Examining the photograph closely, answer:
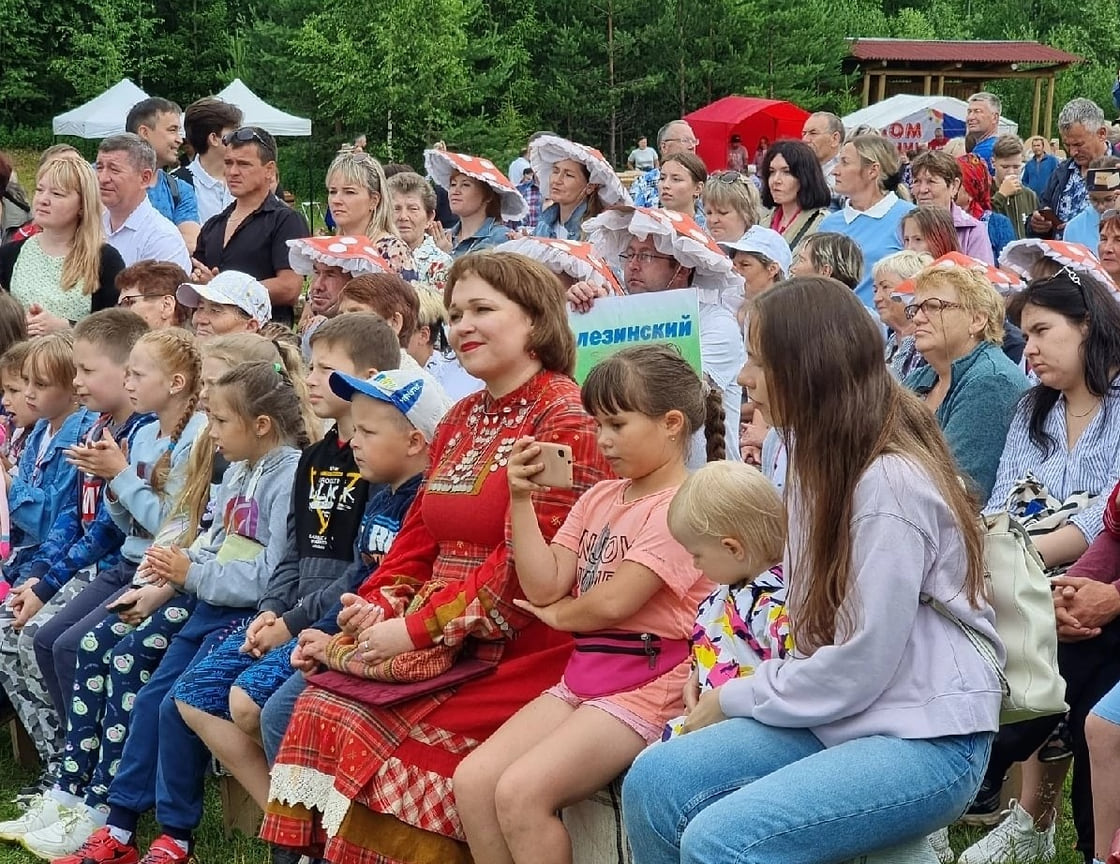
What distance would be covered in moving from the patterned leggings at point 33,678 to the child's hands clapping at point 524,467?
2.51m

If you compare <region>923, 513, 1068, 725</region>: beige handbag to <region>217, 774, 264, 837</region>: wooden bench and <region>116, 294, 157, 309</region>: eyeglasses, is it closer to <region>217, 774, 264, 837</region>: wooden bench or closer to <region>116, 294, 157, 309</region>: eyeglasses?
<region>217, 774, 264, 837</region>: wooden bench

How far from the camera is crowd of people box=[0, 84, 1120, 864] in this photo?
306 centimetres

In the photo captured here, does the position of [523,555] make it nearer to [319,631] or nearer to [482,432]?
[482,432]

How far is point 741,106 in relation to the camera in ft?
90.5

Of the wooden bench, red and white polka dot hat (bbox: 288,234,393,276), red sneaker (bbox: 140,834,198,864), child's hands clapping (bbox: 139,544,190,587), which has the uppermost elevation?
red and white polka dot hat (bbox: 288,234,393,276)

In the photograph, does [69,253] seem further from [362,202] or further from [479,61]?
[479,61]

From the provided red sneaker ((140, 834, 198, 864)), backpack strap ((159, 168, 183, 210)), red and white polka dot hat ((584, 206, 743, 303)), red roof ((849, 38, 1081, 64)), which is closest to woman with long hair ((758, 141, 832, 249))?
red and white polka dot hat ((584, 206, 743, 303))

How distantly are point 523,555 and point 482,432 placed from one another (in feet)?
1.65

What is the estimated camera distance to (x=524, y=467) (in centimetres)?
369

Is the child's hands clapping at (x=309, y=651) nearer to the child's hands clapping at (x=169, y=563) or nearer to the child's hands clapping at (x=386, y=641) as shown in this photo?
the child's hands clapping at (x=386, y=641)

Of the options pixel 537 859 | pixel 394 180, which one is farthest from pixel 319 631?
pixel 394 180

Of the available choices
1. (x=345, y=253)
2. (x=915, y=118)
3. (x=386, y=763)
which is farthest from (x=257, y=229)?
(x=915, y=118)

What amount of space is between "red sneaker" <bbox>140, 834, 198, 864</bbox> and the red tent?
23003mm

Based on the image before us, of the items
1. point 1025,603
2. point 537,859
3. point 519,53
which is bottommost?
point 519,53
